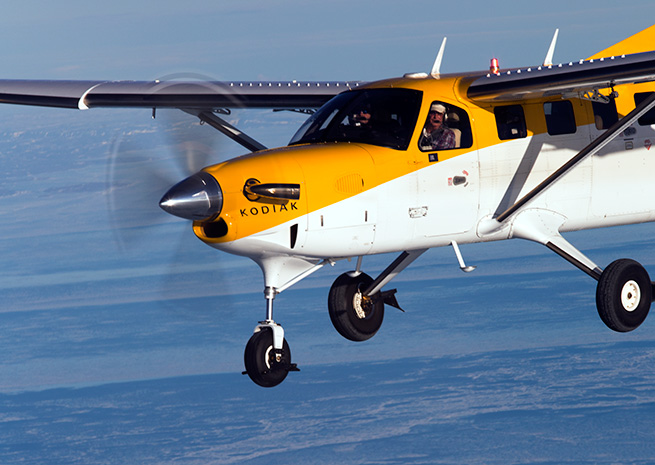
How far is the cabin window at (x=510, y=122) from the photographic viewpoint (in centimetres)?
1759

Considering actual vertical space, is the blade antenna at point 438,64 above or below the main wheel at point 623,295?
above

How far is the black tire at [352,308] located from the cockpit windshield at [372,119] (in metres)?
3.95

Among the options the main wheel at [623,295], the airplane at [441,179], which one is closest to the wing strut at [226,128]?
the airplane at [441,179]

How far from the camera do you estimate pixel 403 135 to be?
16.8m

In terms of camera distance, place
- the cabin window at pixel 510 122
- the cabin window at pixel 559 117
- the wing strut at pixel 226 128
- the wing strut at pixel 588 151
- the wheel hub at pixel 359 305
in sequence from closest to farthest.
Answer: the wing strut at pixel 588 151 → the cabin window at pixel 510 122 → the cabin window at pixel 559 117 → the wheel hub at pixel 359 305 → the wing strut at pixel 226 128

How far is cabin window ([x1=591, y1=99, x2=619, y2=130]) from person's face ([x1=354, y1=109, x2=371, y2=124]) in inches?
165

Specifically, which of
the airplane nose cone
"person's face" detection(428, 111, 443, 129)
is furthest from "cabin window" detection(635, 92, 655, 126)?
the airplane nose cone

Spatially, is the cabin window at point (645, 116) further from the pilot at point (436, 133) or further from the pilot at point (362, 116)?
the pilot at point (362, 116)

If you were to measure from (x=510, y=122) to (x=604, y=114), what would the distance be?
194cm

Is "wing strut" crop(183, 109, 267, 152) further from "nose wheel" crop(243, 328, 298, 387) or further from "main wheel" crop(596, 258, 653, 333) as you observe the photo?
"main wheel" crop(596, 258, 653, 333)

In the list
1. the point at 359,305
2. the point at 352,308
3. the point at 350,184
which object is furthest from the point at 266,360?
the point at 359,305

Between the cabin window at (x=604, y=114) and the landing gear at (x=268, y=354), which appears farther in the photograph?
the cabin window at (x=604, y=114)

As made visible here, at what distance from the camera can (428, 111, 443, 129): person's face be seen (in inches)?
669

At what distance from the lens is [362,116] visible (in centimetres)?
1695
